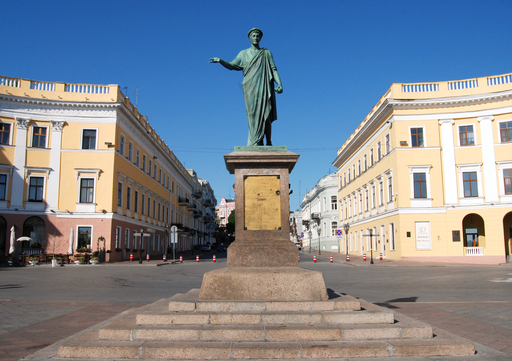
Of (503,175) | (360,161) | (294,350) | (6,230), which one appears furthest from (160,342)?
(360,161)

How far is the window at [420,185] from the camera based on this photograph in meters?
31.5

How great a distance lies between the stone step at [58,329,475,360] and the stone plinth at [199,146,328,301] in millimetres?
1236

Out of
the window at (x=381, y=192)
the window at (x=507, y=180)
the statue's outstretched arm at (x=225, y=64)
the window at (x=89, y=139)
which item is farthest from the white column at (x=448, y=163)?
the statue's outstretched arm at (x=225, y=64)

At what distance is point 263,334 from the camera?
529cm

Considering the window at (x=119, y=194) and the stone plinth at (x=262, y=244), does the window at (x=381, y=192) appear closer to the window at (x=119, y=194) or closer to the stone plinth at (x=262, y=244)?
the window at (x=119, y=194)

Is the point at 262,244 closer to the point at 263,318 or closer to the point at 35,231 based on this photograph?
the point at 263,318

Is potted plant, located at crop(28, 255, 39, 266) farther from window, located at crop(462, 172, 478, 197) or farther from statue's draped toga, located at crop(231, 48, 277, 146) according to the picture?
window, located at crop(462, 172, 478, 197)

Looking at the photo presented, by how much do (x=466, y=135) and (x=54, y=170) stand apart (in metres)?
30.3

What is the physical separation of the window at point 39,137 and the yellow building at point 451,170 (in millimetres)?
24250

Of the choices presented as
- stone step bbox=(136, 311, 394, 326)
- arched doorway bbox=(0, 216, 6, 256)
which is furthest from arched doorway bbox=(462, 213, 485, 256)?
arched doorway bbox=(0, 216, 6, 256)

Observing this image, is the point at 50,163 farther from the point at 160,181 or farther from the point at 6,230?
the point at 160,181

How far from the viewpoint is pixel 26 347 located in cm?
570

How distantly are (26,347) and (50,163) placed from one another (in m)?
28.2

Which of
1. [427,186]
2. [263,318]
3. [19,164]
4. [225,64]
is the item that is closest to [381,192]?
[427,186]
